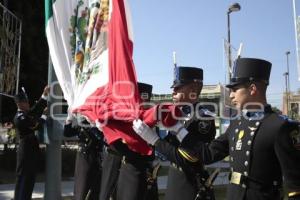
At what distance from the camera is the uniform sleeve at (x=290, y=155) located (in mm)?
2902

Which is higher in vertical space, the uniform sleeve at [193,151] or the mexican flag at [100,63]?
the mexican flag at [100,63]

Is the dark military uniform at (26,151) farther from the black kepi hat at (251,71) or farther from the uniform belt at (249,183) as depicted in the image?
the uniform belt at (249,183)

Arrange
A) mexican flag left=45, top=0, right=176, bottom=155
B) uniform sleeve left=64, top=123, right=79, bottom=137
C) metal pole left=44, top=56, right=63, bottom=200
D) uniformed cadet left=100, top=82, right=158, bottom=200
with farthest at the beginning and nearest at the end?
metal pole left=44, top=56, right=63, bottom=200
uniform sleeve left=64, top=123, right=79, bottom=137
uniformed cadet left=100, top=82, right=158, bottom=200
mexican flag left=45, top=0, right=176, bottom=155

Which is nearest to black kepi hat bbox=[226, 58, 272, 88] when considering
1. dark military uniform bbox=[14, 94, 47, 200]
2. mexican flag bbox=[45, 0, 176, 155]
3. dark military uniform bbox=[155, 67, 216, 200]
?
mexican flag bbox=[45, 0, 176, 155]

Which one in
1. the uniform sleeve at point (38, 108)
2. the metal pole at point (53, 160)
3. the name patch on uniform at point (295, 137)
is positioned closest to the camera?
the name patch on uniform at point (295, 137)

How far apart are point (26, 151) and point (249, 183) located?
5.04 metres

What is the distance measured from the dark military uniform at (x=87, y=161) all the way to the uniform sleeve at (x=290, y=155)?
357 cm

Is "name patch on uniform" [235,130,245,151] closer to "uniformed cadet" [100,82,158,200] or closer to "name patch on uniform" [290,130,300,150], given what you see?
"name patch on uniform" [290,130,300,150]

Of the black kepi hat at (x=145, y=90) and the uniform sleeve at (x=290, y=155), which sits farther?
the black kepi hat at (x=145, y=90)

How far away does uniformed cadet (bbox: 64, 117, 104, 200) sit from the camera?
20.7 ft

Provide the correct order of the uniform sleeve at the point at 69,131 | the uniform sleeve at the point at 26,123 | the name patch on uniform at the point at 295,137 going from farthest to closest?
1. the uniform sleeve at the point at 26,123
2. the uniform sleeve at the point at 69,131
3. the name patch on uniform at the point at 295,137

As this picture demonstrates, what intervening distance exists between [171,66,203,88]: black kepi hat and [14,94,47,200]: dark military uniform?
10.5 feet

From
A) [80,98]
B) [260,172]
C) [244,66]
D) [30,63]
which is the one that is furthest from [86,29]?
[30,63]

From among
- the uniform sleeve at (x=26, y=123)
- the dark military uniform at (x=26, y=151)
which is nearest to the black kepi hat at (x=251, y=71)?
the uniform sleeve at (x=26, y=123)
